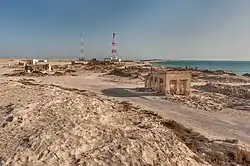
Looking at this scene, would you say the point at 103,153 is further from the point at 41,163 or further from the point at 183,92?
the point at 183,92

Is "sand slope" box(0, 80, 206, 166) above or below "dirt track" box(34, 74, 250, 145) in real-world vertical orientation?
above

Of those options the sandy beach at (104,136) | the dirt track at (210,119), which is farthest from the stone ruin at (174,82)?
the sandy beach at (104,136)

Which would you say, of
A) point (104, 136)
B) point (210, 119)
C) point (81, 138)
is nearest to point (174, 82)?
point (210, 119)

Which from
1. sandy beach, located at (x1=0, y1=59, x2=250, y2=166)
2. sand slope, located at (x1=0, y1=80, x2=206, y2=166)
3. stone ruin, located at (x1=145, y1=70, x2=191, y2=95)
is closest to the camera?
sand slope, located at (x1=0, y1=80, x2=206, y2=166)

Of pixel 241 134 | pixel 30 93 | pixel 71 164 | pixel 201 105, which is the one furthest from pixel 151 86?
pixel 71 164

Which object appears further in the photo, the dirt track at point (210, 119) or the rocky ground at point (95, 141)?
the dirt track at point (210, 119)

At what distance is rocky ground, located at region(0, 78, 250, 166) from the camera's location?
7.65 metres

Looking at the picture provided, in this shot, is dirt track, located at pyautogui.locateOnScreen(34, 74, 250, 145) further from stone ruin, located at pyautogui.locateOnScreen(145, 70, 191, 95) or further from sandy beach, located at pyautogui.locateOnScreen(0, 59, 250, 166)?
stone ruin, located at pyautogui.locateOnScreen(145, 70, 191, 95)

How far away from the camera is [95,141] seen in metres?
8.57

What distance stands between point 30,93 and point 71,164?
9.51 metres

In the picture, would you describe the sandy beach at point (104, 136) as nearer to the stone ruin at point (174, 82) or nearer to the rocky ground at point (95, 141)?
the rocky ground at point (95, 141)

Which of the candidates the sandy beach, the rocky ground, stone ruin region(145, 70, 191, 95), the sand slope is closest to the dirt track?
the sandy beach

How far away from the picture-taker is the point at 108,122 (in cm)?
1084

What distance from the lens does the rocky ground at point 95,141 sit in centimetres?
765
